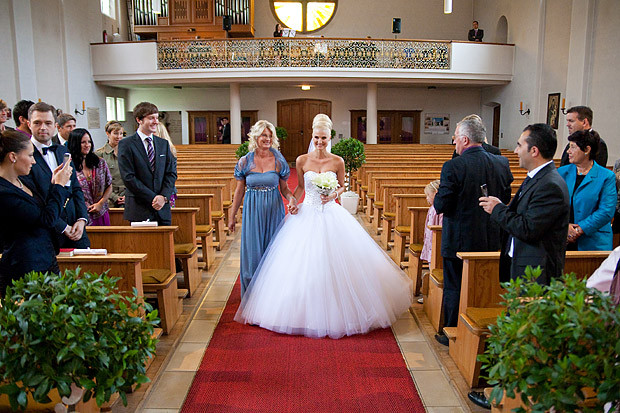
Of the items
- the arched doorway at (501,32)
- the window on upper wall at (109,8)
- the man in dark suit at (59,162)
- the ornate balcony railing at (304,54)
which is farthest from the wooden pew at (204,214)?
the arched doorway at (501,32)

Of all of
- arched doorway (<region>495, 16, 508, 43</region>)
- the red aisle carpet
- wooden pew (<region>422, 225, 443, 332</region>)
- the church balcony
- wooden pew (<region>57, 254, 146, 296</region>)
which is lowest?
the red aisle carpet

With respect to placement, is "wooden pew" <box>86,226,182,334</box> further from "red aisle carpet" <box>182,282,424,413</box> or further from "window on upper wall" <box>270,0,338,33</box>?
"window on upper wall" <box>270,0,338,33</box>

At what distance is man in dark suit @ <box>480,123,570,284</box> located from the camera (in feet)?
8.34

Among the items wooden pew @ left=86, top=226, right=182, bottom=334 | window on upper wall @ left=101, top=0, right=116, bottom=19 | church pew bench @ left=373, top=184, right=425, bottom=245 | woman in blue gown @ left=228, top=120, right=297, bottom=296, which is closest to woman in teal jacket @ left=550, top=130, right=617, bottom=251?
woman in blue gown @ left=228, top=120, right=297, bottom=296

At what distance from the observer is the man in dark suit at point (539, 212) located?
2543 mm

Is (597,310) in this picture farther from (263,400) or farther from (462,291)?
(263,400)

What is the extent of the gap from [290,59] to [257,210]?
11.2 m

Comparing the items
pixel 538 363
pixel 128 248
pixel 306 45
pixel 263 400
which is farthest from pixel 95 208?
pixel 306 45

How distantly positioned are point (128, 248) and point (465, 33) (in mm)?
17454

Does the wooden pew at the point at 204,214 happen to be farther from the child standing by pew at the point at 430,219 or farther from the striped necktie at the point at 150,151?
the child standing by pew at the point at 430,219

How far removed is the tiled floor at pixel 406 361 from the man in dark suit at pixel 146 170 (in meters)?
0.94

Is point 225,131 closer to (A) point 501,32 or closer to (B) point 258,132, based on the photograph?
(A) point 501,32

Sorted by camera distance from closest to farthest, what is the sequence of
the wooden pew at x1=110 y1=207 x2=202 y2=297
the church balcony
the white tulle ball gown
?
the white tulle ball gown, the wooden pew at x1=110 y1=207 x2=202 y2=297, the church balcony

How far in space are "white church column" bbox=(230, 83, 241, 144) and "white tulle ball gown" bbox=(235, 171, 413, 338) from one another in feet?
41.4
